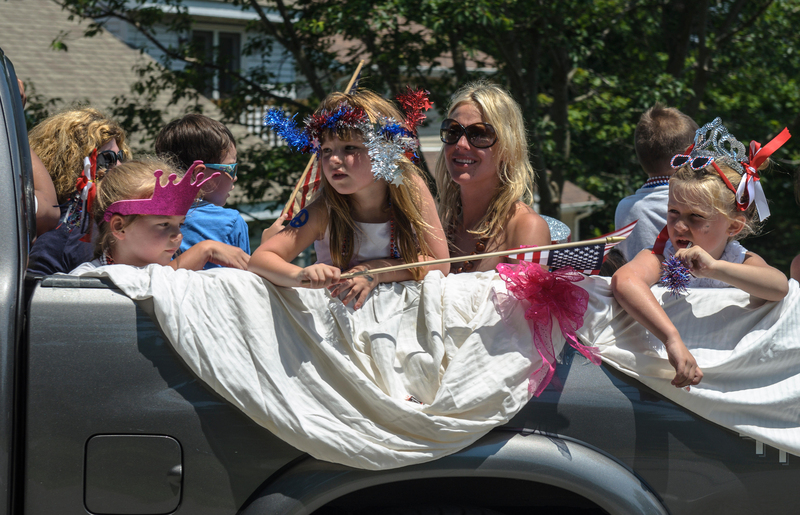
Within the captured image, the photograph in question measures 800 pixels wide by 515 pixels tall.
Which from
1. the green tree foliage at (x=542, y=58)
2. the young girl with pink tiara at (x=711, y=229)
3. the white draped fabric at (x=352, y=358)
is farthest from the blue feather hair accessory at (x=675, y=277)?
the green tree foliage at (x=542, y=58)

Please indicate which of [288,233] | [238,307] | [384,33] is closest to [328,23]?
[384,33]

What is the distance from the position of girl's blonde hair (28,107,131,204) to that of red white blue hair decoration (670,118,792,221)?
2.32 metres

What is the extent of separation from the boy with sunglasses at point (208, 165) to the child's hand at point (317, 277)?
1082 mm

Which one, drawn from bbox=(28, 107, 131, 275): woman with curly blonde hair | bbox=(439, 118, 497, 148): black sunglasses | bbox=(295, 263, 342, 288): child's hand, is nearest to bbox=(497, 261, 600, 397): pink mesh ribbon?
bbox=(295, 263, 342, 288): child's hand

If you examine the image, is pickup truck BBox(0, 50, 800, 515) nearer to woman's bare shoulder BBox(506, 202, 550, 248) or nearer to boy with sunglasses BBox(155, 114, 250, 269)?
woman's bare shoulder BBox(506, 202, 550, 248)

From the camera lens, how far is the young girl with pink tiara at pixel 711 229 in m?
2.06

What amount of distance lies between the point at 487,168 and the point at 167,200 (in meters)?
1.29

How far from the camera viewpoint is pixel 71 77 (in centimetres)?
1198

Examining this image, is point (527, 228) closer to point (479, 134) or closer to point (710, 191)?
point (479, 134)

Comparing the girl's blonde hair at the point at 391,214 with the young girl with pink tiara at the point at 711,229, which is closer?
the young girl with pink tiara at the point at 711,229

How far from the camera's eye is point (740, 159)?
96.3 inches

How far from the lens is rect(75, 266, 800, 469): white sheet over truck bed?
1.85 m

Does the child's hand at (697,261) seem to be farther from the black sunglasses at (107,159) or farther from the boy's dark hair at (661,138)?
the black sunglasses at (107,159)

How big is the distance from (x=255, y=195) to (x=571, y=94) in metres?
4.89
